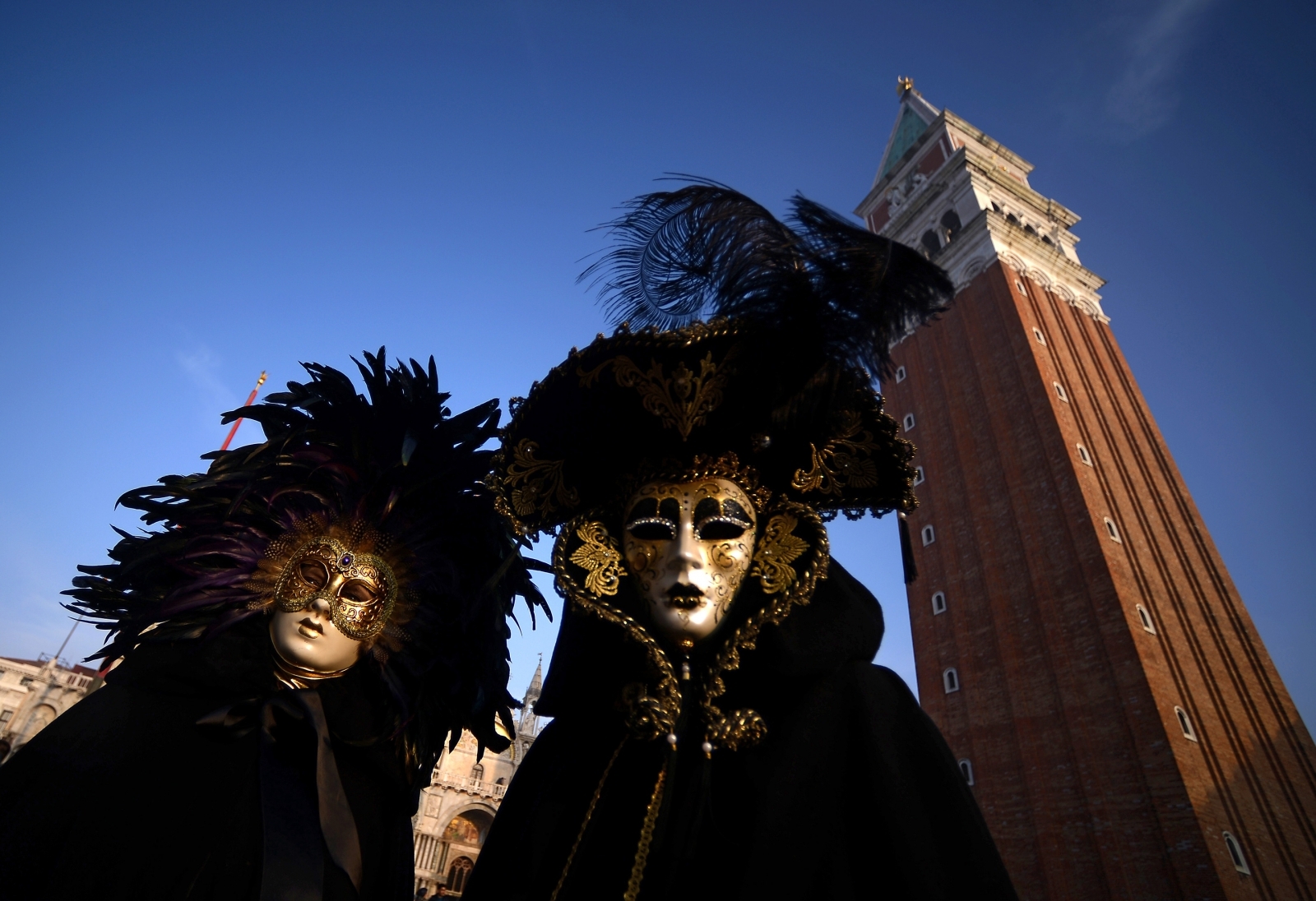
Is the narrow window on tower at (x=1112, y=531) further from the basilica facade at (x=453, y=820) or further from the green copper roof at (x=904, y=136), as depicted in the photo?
the basilica facade at (x=453, y=820)

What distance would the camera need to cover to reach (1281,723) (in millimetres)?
18375

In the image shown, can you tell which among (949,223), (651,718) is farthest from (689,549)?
(949,223)

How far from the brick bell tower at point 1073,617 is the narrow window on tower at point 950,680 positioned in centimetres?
6

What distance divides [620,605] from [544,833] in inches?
31.4

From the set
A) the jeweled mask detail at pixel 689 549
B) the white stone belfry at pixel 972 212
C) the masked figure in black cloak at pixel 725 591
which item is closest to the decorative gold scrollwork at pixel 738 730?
the masked figure in black cloak at pixel 725 591

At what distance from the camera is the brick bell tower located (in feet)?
49.8

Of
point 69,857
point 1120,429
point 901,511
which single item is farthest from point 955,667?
point 69,857

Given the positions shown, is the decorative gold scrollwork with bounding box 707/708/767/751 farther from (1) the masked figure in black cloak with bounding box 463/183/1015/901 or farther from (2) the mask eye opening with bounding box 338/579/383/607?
(2) the mask eye opening with bounding box 338/579/383/607

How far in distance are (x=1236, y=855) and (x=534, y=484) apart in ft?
59.9

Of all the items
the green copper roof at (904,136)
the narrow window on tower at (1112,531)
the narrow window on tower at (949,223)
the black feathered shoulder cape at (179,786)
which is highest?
the green copper roof at (904,136)

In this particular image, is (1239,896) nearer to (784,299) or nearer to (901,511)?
(901,511)

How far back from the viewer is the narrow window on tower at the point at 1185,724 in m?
15.8

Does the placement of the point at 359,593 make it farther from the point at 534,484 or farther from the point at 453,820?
the point at 453,820

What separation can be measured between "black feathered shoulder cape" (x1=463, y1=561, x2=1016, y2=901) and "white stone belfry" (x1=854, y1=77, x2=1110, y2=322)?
24.2 metres
